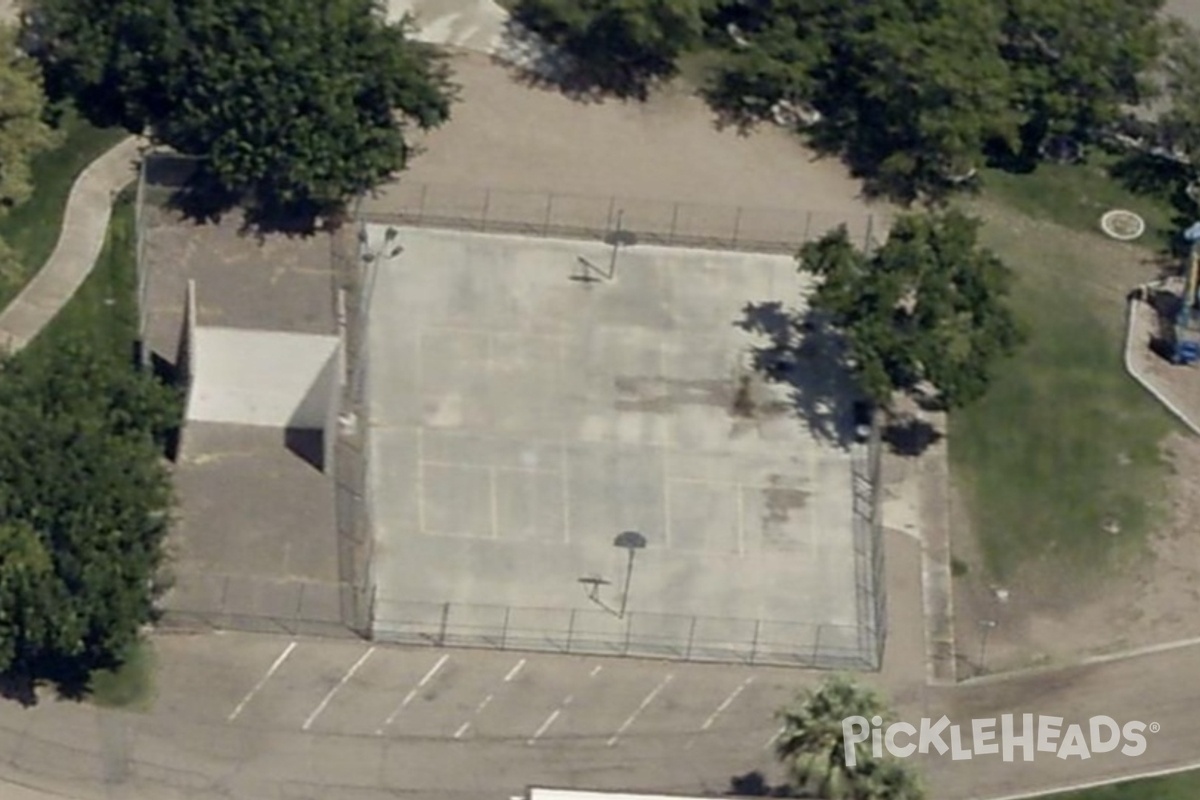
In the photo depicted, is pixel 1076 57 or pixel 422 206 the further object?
pixel 1076 57

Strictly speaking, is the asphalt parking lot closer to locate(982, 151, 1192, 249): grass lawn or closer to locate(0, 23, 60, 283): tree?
locate(0, 23, 60, 283): tree

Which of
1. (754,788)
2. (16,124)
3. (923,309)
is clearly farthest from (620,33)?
(754,788)

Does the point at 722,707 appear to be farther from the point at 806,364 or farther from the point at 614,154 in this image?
the point at 614,154

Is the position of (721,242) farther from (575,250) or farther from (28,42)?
(28,42)

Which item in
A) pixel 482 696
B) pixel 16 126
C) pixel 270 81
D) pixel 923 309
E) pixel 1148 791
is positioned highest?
pixel 270 81

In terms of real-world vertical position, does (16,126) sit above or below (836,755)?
above

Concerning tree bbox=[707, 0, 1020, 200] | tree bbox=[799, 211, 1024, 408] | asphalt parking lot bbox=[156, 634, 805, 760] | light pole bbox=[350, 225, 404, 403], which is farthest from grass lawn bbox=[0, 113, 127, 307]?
tree bbox=[799, 211, 1024, 408]

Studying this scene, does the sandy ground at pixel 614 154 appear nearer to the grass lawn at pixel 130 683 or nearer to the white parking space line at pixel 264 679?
the white parking space line at pixel 264 679
